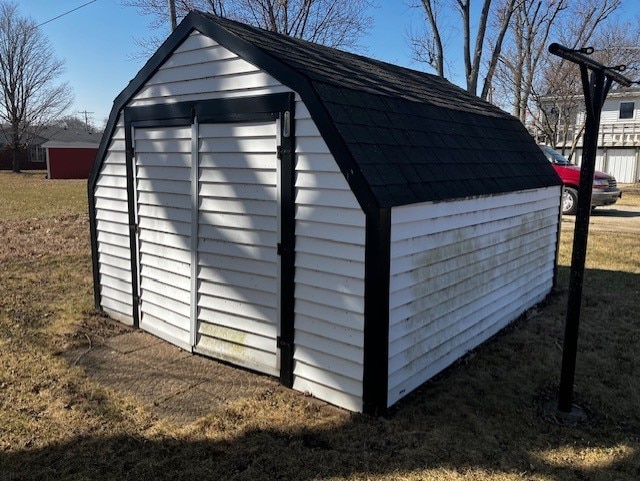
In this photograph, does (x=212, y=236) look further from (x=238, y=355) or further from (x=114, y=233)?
(x=114, y=233)

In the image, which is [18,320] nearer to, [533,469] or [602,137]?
[533,469]

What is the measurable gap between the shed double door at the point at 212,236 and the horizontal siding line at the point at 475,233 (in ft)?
3.22

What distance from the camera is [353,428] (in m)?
3.48

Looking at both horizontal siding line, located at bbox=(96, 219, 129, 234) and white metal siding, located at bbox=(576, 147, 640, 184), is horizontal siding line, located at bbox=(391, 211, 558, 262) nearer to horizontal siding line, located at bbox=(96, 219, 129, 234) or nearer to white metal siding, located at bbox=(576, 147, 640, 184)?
horizontal siding line, located at bbox=(96, 219, 129, 234)

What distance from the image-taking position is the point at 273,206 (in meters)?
3.99

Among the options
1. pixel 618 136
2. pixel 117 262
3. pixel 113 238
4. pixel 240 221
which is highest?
pixel 618 136

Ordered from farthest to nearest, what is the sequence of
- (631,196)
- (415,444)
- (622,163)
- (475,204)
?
1. (622,163)
2. (631,196)
3. (475,204)
4. (415,444)

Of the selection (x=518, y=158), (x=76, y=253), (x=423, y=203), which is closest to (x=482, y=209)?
(x=423, y=203)

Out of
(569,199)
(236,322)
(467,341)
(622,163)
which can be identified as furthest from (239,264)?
(622,163)

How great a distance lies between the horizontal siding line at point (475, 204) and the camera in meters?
3.61

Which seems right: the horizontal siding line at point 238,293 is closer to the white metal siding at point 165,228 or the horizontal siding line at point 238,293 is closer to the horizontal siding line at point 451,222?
the white metal siding at point 165,228

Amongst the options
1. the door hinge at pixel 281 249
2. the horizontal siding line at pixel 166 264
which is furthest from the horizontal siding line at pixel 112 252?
the door hinge at pixel 281 249

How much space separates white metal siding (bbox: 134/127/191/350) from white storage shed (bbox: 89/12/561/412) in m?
0.02

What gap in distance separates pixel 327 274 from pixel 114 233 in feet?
9.81
